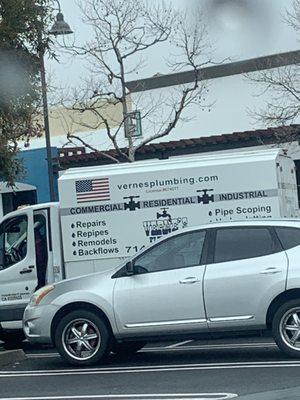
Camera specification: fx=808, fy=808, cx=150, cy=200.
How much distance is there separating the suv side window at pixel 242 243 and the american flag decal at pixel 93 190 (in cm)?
310

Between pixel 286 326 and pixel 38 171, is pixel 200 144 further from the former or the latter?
pixel 286 326

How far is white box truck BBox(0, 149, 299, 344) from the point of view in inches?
471

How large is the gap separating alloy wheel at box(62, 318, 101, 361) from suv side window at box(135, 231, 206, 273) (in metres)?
0.95

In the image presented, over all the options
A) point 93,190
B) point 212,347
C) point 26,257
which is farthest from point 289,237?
point 26,257

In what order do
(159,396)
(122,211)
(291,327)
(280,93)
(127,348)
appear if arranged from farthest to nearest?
(280,93) < (122,211) < (127,348) < (291,327) < (159,396)

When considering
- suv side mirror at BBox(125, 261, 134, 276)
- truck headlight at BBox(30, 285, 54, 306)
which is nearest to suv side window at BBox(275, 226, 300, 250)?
suv side mirror at BBox(125, 261, 134, 276)

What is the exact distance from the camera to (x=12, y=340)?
13.4m

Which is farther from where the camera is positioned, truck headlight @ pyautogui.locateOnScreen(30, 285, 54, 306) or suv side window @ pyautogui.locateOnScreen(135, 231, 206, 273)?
truck headlight @ pyautogui.locateOnScreen(30, 285, 54, 306)

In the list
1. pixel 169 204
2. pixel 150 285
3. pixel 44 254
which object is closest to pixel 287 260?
Answer: pixel 150 285

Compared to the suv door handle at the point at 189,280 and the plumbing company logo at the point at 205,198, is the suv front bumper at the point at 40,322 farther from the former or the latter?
the plumbing company logo at the point at 205,198

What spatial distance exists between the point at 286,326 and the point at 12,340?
5833 mm

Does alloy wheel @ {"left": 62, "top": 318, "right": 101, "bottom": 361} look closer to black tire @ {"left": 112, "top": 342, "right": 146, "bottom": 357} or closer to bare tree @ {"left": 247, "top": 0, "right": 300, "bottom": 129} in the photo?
black tire @ {"left": 112, "top": 342, "right": 146, "bottom": 357}

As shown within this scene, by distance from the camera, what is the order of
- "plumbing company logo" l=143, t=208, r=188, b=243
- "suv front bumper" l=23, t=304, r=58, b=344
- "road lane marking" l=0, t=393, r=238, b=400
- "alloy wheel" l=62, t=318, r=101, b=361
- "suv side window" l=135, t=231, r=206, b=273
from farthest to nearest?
1. "plumbing company logo" l=143, t=208, r=188, b=243
2. "suv front bumper" l=23, t=304, r=58, b=344
3. "alloy wheel" l=62, t=318, r=101, b=361
4. "suv side window" l=135, t=231, r=206, b=273
5. "road lane marking" l=0, t=393, r=238, b=400

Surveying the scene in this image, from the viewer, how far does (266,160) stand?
11.9 metres
